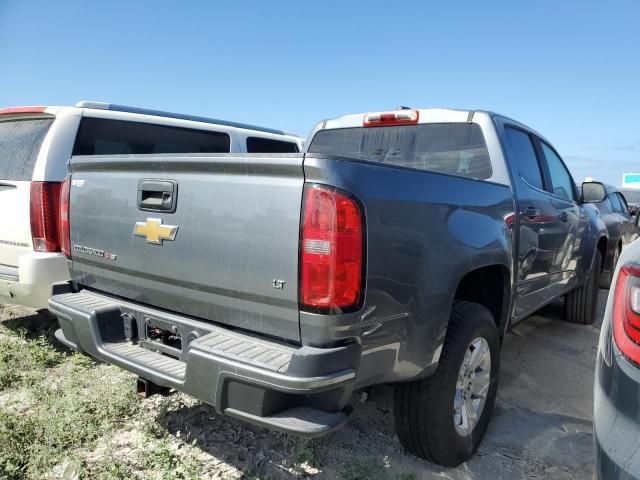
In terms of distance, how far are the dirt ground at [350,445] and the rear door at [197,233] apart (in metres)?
0.84

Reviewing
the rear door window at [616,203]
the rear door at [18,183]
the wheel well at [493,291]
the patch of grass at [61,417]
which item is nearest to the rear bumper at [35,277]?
the rear door at [18,183]

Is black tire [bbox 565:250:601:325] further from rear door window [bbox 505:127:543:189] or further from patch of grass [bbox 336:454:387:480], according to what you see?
patch of grass [bbox 336:454:387:480]

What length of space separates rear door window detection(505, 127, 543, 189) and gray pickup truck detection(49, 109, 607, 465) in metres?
0.20

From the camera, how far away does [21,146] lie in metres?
3.96

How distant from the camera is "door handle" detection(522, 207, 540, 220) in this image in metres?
3.21

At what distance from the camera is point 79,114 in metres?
4.04

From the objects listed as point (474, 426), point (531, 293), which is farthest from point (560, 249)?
point (474, 426)

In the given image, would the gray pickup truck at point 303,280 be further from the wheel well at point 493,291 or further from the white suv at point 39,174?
the white suv at point 39,174

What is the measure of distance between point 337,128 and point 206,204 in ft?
6.71

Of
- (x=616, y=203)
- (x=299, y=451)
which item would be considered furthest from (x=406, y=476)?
(x=616, y=203)

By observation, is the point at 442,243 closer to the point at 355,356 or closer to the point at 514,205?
the point at 355,356

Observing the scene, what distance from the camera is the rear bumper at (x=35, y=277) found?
3523 mm

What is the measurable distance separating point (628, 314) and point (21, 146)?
4354 mm

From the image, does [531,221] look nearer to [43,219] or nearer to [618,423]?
[618,423]
